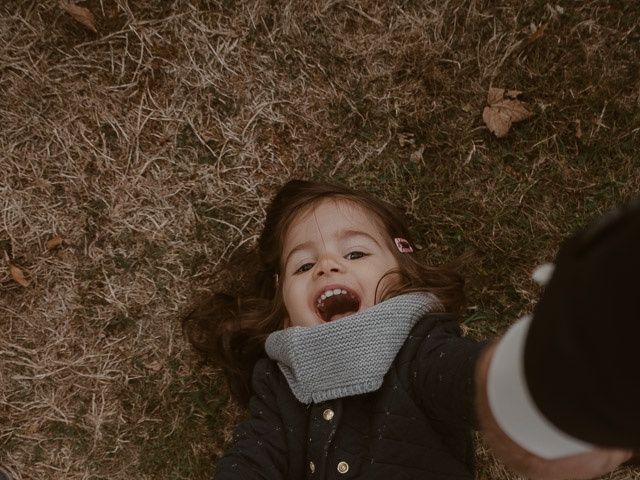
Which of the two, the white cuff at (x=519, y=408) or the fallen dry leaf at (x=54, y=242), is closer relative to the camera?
the white cuff at (x=519, y=408)

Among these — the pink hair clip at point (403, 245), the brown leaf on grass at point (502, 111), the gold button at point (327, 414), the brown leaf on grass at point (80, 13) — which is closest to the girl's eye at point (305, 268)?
the pink hair clip at point (403, 245)

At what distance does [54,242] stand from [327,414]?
4.91 ft

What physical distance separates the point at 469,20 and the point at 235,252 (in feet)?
4.83

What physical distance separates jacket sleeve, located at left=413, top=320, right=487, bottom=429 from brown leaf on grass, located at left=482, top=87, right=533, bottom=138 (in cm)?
103

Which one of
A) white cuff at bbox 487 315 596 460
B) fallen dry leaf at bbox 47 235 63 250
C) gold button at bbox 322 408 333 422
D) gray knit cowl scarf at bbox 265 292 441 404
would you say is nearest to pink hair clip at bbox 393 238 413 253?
gray knit cowl scarf at bbox 265 292 441 404

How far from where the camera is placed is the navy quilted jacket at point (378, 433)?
2.13m

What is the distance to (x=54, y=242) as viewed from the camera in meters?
2.91

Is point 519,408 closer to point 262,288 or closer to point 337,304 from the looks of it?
point 337,304

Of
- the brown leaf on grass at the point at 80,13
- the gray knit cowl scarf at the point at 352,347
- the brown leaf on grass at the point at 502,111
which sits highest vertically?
the brown leaf on grass at the point at 80,13

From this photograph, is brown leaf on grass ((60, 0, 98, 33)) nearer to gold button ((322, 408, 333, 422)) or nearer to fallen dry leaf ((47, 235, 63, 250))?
fallen dry leaf ((47, 235, 63, 250))

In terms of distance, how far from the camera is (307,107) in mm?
2951

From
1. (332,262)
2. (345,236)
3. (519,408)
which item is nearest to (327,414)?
(332,262)

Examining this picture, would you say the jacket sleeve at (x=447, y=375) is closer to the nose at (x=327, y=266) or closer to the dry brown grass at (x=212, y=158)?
the nose at (x=327, y=266)

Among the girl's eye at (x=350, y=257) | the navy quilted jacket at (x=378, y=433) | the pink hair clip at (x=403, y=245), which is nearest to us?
the navy quilted jacket at (x=378, y=433)
